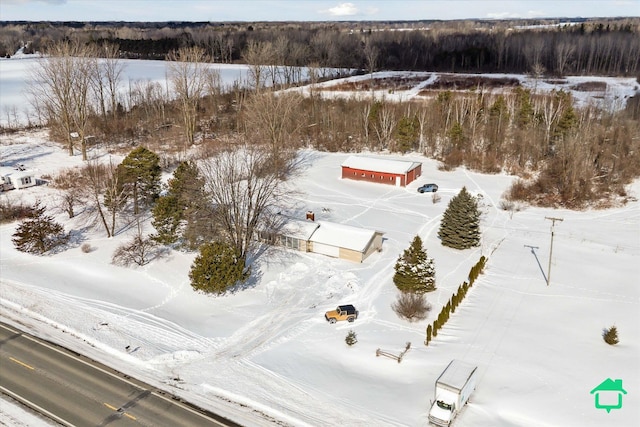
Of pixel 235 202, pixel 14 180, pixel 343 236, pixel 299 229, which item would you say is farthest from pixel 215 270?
pixel 14 180

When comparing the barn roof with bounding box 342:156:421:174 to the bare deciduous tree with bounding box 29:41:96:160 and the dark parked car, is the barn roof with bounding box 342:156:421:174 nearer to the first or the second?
the dark parked car

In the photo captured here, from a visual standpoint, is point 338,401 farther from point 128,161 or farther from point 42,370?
point 128,161

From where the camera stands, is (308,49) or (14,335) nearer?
(14,335)

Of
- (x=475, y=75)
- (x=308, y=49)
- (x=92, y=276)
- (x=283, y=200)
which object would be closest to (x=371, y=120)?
(x=283, y=200)

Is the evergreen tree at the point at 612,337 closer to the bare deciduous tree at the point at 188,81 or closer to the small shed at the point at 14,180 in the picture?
the small shed at the point at 14,180

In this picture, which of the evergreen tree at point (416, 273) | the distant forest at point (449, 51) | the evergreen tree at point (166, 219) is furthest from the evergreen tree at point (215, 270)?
the distant forest at point (449, 51)

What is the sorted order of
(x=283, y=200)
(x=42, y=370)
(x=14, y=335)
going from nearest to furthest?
(x=42, y=370) < (x=14, y=335) < (x=283, y=200)

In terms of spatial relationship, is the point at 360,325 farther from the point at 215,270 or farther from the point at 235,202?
the point at 235,202
